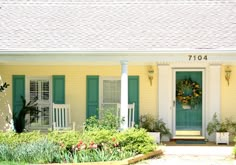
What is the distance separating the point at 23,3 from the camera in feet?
→ 56.6

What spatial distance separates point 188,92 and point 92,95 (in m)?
3.27

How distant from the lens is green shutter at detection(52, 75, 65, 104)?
15.4 m

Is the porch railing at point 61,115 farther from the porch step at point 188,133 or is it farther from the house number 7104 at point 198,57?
the house number 7104 at point 198,57

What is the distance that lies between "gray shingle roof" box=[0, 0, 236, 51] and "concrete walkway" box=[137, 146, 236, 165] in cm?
294

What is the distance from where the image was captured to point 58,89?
15477 millimetres

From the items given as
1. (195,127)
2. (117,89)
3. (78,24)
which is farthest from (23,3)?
(195,127)

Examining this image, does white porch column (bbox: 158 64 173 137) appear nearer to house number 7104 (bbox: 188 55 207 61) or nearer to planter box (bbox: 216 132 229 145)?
planter box (bbox: 216 132 229 145)

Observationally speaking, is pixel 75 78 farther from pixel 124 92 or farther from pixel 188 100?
pixel 188 100

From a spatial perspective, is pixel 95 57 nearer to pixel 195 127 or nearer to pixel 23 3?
pixel 195 127

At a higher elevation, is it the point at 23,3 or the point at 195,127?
the point at 23,3

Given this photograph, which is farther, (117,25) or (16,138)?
(117,25)

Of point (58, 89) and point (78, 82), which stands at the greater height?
point (78, 82)

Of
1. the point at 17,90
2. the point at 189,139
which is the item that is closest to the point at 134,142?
the point at 189,139

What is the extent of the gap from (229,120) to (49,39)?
6.37 m
